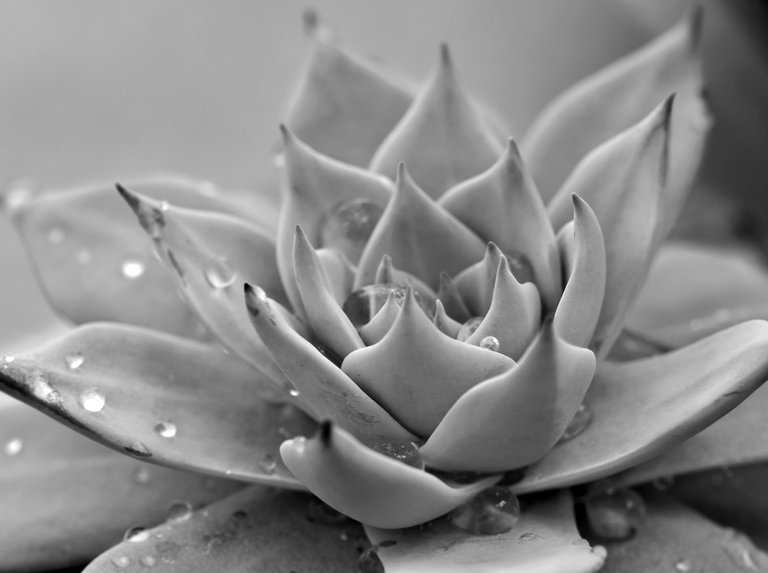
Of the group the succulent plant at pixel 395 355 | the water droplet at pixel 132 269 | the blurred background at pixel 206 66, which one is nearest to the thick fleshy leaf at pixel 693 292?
the succulent plant at pixel 395 355

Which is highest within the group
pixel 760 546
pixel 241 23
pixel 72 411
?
pixel 241 23

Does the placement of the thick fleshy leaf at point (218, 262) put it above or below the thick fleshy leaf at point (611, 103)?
below

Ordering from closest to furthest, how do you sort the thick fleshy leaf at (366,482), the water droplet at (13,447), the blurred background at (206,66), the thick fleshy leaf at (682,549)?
the thick fleshy leaf at (366,482)
the thick fleshy leaf at (682,549)
the water droplet at (13,447)
the blurred background at (206,66)

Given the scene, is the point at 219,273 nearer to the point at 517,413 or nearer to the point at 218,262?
the point at 218,262

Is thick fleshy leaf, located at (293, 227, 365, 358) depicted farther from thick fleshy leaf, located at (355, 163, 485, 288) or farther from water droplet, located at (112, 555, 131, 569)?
water droplet, located at (112, 555, 131, 569)

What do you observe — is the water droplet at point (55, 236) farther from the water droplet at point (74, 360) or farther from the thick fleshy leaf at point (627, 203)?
the thick fleshy leaf at point (627, 203)

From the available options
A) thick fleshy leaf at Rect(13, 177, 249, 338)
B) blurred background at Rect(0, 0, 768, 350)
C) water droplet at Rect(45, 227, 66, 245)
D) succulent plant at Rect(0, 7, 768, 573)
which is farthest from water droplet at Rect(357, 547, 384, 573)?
blurred background at Rect(0, 0, 768, 350)

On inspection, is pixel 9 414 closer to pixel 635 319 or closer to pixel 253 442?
pixel 253 442

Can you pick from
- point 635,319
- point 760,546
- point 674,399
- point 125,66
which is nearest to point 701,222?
point 635,319
